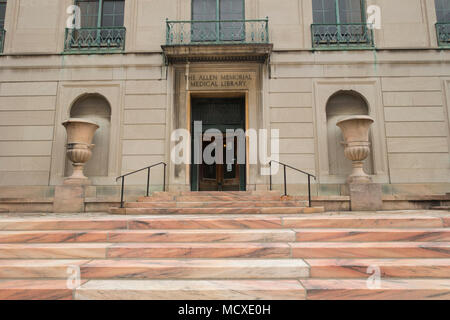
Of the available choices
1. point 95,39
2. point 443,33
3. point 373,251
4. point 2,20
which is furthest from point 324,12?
point 2,20

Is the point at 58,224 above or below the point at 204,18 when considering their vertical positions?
below

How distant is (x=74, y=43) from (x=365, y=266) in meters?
11.6

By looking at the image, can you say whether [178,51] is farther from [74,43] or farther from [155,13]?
[74,43]

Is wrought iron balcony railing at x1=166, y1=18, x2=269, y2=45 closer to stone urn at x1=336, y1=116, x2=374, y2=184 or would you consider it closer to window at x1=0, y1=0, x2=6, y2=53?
stone urn at x1=336, y1=116, x2=374, y2=184

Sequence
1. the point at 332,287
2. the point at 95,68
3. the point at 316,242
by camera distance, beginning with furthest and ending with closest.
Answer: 1. the point at 95,68
2. the point at 316,242
3. the point at 332,287

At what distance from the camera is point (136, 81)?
10258 millimetres

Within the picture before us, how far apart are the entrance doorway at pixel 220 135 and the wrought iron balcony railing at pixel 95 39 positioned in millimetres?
3517

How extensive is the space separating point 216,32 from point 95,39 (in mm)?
4558

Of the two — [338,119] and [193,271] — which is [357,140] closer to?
[338,119]

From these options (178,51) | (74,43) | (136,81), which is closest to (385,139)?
(178,51)

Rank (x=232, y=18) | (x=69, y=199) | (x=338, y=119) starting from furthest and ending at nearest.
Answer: (x=232, y=18) < (x=338, y=119) < (x=69, y=199)

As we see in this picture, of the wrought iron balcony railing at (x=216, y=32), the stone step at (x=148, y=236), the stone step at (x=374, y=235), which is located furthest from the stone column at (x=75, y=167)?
the stone step at (x=374, y=235)

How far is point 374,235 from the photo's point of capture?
14.6 ft

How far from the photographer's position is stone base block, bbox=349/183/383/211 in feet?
26.7
